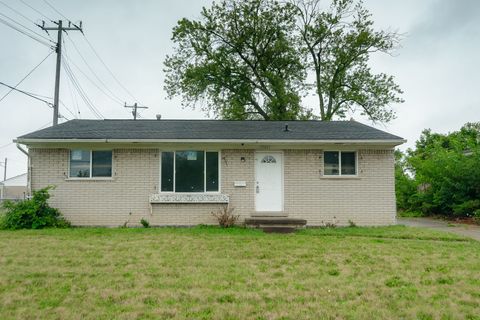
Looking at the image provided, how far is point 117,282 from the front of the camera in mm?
5262

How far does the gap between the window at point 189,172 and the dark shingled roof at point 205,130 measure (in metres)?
0.67

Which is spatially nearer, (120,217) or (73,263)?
(73,263)

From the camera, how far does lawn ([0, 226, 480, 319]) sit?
4.21m

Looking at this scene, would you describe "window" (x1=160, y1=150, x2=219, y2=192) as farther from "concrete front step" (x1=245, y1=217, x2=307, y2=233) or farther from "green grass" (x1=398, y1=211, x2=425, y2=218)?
"green grass" (x1=398, y1=211, x2=425, y2=218)

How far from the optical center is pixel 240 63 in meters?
25.9

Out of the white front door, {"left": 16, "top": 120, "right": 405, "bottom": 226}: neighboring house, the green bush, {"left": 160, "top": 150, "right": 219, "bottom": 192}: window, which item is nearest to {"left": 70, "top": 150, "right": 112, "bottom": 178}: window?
{"left": 16, "top": 120, "right": 405, "bottom": 226}: neighboring house

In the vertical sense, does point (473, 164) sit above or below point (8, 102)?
below

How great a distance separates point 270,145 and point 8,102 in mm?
15266

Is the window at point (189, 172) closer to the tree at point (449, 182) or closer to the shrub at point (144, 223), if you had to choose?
the shrub at point (144, 223)

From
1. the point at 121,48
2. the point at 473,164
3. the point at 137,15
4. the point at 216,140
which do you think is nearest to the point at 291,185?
the point at 216,140

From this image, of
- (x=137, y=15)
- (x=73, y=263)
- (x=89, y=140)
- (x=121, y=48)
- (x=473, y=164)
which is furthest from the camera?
(x=121, y=48)

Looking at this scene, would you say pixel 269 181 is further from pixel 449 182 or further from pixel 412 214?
pixel 412 214

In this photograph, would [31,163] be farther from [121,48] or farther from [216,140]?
[121,48]

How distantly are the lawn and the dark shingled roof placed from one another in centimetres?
352
